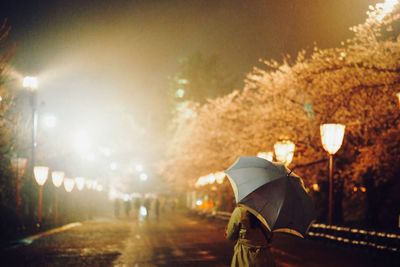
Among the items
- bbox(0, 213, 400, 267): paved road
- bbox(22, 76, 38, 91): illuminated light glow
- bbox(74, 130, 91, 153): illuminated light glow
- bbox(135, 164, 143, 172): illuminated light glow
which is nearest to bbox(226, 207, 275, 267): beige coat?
bbox(0, 213, 400, 267): paved road

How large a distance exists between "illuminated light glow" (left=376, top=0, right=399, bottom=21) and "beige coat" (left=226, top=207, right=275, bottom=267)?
16.1m

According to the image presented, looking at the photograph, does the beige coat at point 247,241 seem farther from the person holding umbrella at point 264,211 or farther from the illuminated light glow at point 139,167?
the illuminated light glow at point 139,167

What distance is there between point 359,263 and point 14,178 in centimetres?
1993

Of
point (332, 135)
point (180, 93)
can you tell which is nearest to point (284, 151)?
point (332, 135)

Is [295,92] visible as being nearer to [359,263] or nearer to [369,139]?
[369,139]

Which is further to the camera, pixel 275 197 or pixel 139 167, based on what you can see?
pixel 139 167

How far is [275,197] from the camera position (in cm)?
809

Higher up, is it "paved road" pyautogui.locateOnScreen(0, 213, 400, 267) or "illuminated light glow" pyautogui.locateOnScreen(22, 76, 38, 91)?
"illuminated light glow" pyautogui.locateOnScreen(22, 76, 38, 91)

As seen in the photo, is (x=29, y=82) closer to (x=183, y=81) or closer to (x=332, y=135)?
(x=332, y=135)

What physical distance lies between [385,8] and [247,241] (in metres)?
19.0

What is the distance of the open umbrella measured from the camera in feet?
26.3

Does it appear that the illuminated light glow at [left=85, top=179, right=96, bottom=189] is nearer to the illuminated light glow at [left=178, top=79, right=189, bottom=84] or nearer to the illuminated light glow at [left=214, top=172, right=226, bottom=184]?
the illuminated light glow at [left=214, top=172, right=226, bottom=184]

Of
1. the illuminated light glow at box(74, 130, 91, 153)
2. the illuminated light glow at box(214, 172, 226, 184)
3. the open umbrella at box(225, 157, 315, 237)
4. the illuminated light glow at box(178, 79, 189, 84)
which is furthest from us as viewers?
the illuminated light glow at box(178, 79, 189, 84)

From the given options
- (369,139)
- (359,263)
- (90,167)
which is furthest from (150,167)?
(359,263)
